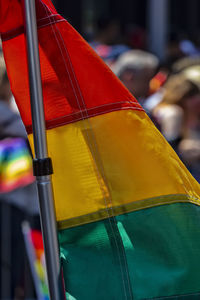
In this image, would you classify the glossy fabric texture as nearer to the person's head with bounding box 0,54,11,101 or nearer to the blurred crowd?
the blurred crowd

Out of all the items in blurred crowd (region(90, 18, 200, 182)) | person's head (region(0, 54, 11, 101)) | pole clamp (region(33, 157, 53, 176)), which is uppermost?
pole clamp (region(33, 157, 53, 176))

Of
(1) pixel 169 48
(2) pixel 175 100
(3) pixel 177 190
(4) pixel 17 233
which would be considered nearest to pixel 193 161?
(2) pixel 175 100

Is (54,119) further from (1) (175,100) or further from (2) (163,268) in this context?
(1) (175,100)

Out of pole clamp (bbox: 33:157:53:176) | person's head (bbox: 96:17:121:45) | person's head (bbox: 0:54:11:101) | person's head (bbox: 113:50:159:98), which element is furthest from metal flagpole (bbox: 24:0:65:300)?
person's head (bbox: 96:17:121:45)

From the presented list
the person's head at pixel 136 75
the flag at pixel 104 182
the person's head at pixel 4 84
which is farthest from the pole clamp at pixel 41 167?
the person's head at pixel 136 75

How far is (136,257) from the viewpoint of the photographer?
159cm

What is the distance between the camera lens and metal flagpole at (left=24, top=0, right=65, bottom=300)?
1503mm

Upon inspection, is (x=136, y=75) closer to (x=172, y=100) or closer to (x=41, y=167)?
(x=172, y=100)

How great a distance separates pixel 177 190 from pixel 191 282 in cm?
24

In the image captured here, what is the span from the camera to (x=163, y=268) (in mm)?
1591

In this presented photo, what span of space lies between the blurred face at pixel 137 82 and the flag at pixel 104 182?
2.42 meters

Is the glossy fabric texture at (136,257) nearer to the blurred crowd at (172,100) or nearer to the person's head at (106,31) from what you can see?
the blurred crowd at (172,100)

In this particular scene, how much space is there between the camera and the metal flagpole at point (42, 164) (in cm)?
150

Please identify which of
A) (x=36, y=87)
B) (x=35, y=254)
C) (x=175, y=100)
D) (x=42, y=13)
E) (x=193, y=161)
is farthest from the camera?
(x=175, y=100)
